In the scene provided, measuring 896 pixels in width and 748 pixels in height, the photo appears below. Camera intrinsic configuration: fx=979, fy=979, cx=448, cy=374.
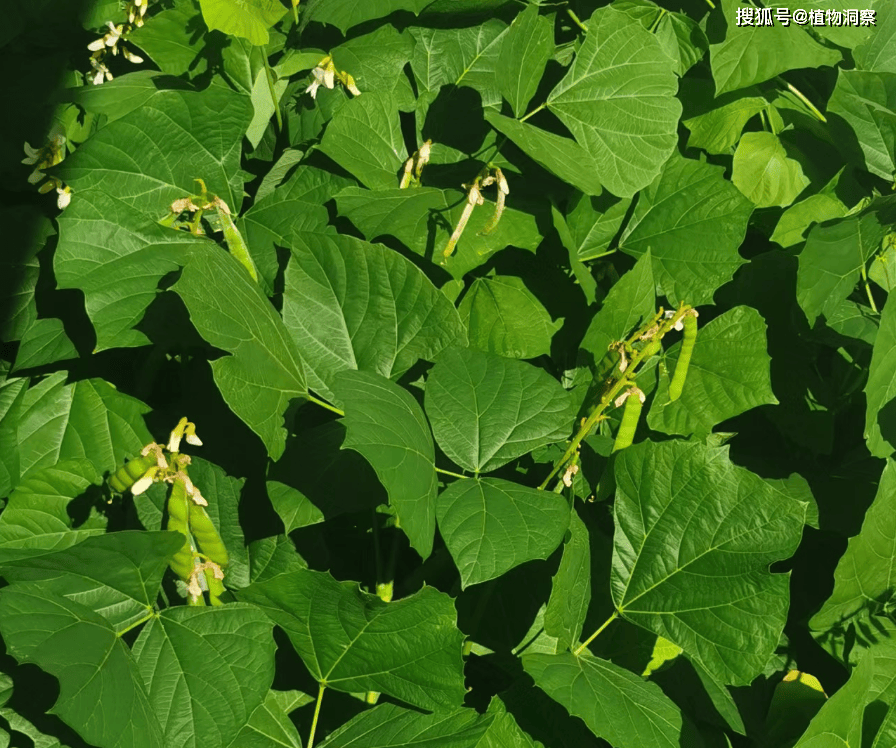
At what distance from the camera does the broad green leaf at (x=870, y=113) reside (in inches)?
59.8

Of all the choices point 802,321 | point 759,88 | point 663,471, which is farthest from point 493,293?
point 759,88

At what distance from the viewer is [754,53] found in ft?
5.06

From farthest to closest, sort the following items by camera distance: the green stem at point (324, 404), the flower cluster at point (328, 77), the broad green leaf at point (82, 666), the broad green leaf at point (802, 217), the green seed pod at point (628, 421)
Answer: the broad green leaf at point (802, 217)
the flower cluster at point (328, 77)
the green seed pod at point (628, 421)
the green stem at point (324, 404)
the broad green leaf at point (82, 666)

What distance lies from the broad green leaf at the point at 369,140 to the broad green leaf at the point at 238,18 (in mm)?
164

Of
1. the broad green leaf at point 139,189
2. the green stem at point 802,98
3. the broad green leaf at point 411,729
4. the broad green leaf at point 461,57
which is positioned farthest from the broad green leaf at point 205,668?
the green stem at point 802,98

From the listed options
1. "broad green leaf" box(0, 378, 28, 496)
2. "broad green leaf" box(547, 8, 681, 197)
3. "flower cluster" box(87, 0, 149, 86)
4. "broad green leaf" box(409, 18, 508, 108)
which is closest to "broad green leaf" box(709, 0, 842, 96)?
"broad green leaf" box(547, 8, 681, 197)

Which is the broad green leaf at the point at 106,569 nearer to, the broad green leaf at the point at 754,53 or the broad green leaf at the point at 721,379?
the broad green leaf at the point at 721,379

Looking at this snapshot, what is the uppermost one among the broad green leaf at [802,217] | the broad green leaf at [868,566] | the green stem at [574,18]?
the green stem at [574,18]

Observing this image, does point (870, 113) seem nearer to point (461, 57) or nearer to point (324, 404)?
point (461, 57)

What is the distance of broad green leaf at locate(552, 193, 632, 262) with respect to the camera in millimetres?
1555

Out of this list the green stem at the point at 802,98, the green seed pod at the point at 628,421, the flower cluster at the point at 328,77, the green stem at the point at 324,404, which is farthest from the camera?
the green stem at the point at 802,98

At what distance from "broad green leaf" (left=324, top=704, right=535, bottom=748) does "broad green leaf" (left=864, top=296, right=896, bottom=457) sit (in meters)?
0.70

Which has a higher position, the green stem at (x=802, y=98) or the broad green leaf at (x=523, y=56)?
the broad green leaf at (x=523, y=56)

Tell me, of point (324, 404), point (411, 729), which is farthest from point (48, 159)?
point (411, 729)
